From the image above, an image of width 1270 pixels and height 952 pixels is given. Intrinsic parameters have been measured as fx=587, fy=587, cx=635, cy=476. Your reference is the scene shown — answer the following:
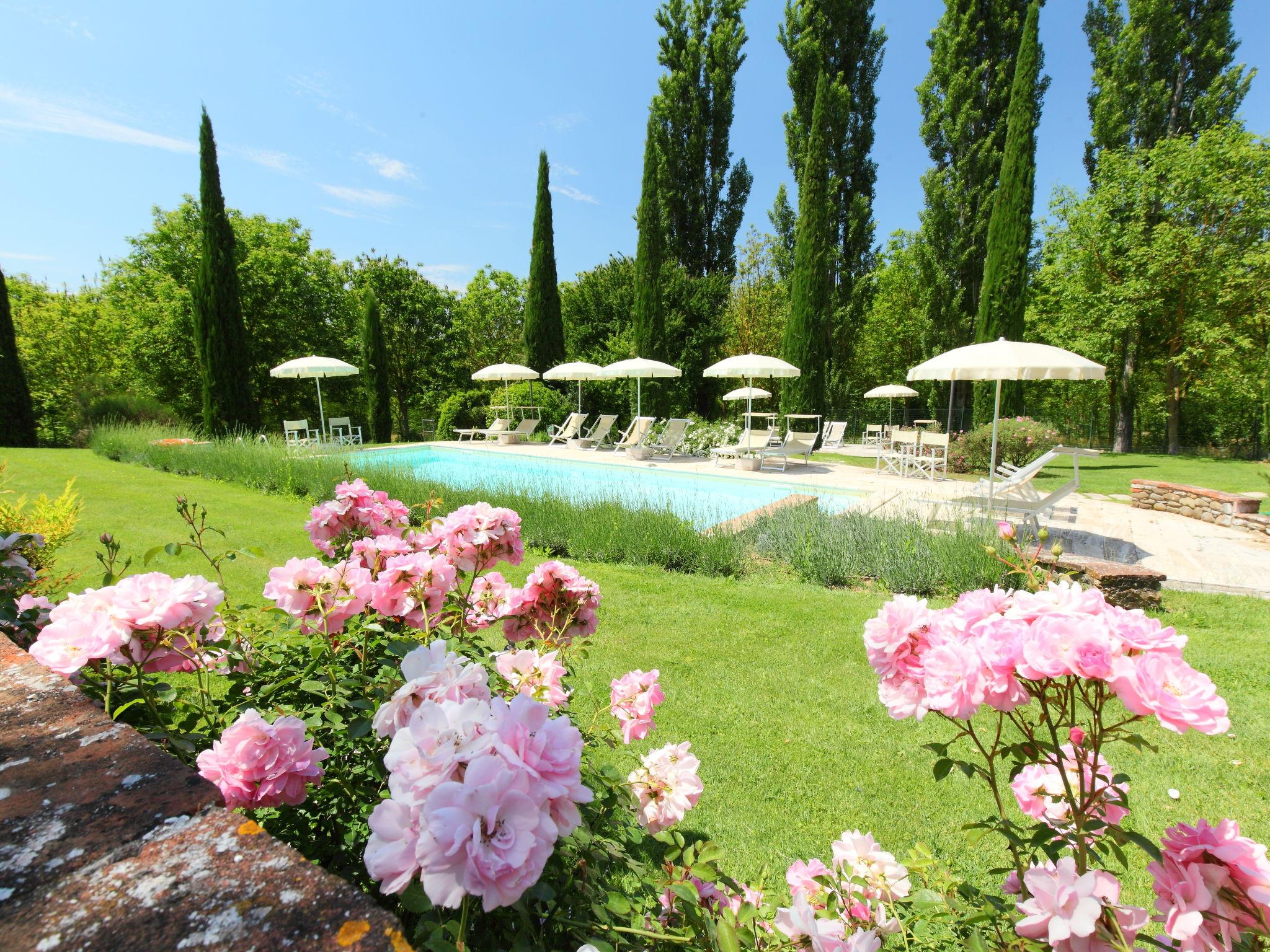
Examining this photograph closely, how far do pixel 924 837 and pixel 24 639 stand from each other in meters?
2.83

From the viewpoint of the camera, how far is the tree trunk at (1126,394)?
17469 millimetres

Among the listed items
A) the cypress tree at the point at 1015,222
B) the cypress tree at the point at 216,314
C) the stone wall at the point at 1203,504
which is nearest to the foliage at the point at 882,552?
the stone wall at the point at 1203,504

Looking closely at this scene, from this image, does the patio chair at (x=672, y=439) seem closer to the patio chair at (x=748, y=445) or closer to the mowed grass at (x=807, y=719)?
the patio chair at (x=748, y=445)

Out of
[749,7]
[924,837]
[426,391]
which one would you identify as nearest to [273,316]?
[426,391]

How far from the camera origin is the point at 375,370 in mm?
19078

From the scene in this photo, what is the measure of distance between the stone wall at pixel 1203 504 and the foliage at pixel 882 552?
437 cm

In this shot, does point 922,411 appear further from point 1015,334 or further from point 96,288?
point 96,288

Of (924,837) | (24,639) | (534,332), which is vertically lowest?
(924,837)

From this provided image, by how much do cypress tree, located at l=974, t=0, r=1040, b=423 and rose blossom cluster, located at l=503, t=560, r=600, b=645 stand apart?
15.8 metres

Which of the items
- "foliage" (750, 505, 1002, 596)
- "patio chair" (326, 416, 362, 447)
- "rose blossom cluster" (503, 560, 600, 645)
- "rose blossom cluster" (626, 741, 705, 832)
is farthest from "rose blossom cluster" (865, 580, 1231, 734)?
"patio chair" (326, 416, 362, 447)

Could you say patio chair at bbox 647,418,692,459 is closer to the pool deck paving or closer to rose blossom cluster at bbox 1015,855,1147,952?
the pool deck paving

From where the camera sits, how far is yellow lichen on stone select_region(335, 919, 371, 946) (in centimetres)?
54

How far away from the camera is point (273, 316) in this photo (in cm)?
2034

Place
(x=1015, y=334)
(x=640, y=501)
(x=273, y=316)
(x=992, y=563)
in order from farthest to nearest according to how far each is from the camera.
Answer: (x=273, y=316)
(x=1015, y=334)
(x=640, y=501)
(x=992, y=563)
